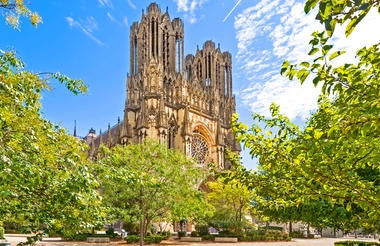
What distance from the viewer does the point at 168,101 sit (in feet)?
183

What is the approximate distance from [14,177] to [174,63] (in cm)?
5457

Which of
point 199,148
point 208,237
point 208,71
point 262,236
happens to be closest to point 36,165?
point 208,237

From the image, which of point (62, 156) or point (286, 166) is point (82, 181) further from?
point (286, 166)

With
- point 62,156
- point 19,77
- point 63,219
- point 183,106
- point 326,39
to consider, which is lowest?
point 63,219

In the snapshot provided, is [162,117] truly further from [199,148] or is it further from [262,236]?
[262,236]

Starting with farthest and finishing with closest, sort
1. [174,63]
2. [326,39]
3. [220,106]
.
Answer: [220,106]
[174,63]
[326,39]

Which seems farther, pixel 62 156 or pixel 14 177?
pixel 62 156

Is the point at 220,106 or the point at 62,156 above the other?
the point at 220,106

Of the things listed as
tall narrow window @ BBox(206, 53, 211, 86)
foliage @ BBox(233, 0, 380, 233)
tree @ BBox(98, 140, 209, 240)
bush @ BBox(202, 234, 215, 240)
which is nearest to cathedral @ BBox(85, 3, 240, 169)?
tall narrow window @ BBox(206, 53, 211, 86)

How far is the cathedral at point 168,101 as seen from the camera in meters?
52.1

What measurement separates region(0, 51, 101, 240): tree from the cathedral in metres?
42.7

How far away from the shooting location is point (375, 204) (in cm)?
486

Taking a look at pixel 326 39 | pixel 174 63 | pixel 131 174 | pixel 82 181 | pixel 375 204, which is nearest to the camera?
pixel 326 39

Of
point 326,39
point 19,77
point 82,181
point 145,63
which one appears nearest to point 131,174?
point 82,181
